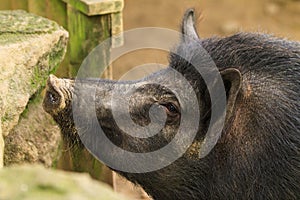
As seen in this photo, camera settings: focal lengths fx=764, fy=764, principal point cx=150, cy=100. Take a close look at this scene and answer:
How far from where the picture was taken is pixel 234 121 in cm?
388

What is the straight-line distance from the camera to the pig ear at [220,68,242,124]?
12.2 feet

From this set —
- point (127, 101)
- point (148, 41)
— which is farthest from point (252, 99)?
point (148, 41)

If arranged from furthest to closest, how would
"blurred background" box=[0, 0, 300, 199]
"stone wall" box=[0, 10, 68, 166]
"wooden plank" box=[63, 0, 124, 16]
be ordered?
"blurred background" box=[0, 0, 300, 199] → "wooden plank" box=[63, 0, 124, 16] → "stone wall" box=[0, 10, 68, 166]

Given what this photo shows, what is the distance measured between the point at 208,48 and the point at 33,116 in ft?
4.65

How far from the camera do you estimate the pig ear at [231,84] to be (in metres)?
3.71

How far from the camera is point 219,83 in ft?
12.4

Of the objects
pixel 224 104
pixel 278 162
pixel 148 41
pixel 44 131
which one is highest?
pixel 224 104

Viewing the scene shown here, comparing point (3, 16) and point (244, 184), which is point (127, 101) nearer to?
point (244, 184)

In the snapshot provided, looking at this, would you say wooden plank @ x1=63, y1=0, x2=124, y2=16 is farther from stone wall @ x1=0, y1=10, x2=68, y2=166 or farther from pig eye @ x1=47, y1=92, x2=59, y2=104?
pig eye @ x1=47, y1=92, x2=59, y2=104

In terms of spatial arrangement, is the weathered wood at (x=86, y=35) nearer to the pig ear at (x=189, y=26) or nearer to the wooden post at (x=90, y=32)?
the wooden post at (x=90, y=32)

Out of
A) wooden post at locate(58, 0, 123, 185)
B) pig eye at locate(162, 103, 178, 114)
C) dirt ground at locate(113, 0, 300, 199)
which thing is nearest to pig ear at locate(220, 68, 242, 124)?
pig eye at locate(162, 103, 178, 114)

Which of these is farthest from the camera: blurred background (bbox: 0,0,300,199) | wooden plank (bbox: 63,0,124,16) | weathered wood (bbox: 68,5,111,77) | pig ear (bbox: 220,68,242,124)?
blurred background (bbox: 0,0,300,199)

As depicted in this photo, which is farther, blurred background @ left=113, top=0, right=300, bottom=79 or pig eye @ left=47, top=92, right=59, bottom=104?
blurred background @ left=113, top=0, right=300, bottom=79

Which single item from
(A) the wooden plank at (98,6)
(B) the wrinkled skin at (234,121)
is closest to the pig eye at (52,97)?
(B) the wrinkled skin at (234,121)
